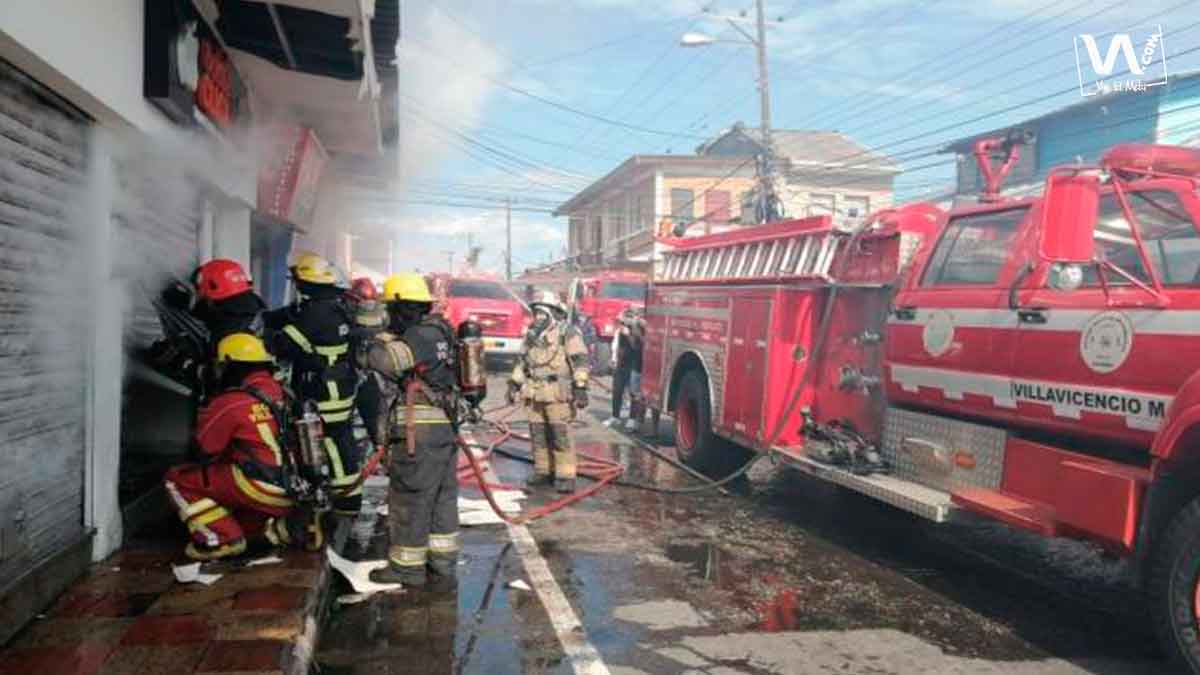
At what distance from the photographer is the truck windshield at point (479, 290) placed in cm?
1911

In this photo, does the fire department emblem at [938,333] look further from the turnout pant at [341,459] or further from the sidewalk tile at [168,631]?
the sidewalk tile at [168,631]

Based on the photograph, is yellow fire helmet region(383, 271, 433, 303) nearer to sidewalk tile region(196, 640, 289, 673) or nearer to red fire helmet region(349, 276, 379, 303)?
sidewalk tile region(196, 640, 289, 673)

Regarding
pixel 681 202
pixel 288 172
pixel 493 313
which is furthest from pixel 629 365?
pixel 681 202

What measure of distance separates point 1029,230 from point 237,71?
5829mm

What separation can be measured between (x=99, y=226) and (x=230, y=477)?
1335 millimetres

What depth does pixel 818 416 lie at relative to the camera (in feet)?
22.4

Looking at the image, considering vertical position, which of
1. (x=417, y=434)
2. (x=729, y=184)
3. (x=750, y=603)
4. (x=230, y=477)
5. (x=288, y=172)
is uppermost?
(x=729, y=184)

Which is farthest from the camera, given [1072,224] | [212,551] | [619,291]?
[619,291]

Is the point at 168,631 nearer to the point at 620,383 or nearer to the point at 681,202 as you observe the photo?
the point at 620,383

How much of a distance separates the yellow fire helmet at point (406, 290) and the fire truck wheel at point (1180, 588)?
12.7 ft

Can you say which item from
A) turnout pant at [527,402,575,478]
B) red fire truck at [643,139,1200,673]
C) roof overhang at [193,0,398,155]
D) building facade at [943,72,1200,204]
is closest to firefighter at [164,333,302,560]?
roof overhang at [193,0,398,155]

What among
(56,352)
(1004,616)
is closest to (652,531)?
(1004,616)

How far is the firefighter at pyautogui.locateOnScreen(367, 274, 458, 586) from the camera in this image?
16.7 feet

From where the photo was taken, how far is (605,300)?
71.5ft
